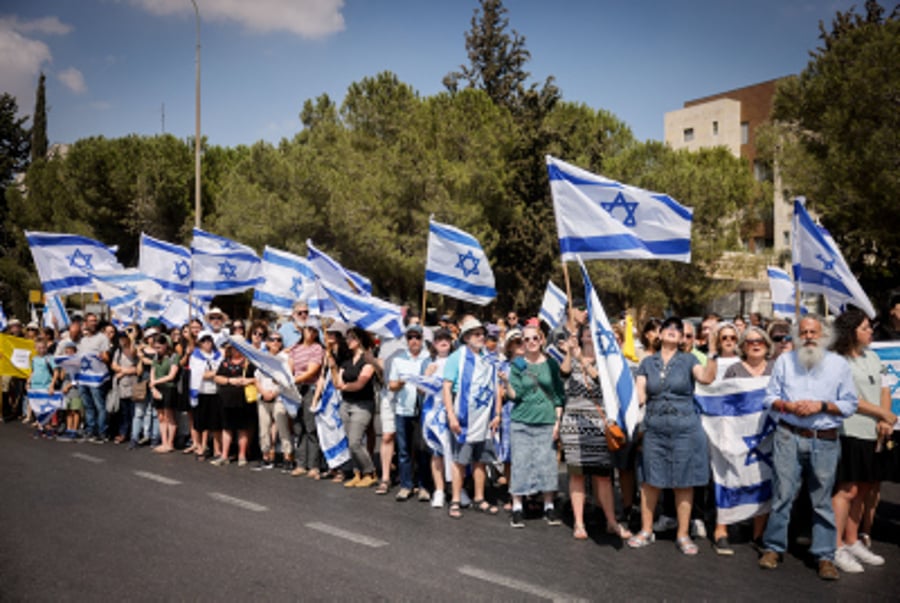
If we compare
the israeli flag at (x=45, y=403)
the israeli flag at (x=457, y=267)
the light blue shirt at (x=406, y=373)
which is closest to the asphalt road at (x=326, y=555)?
→ the light blue shirt at (x=406, y=373)

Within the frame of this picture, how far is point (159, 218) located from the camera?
36625 mm

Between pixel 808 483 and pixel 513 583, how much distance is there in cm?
229

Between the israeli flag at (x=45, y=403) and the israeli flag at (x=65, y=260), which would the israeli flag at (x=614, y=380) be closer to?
the israeli flag at (x=45, y=403)

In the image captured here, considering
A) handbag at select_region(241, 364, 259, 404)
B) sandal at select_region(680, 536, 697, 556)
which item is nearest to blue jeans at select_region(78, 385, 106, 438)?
handbag at select_region(241, 364, 259, 404)

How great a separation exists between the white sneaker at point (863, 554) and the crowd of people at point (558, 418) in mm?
14

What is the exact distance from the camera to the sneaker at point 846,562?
18.2 feet

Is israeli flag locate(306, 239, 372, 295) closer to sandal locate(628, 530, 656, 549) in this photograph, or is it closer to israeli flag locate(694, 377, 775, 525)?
sandal locate(628, 530, 656, 549)

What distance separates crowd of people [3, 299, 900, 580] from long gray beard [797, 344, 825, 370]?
1 centimetres

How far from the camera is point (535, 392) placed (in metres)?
6.90

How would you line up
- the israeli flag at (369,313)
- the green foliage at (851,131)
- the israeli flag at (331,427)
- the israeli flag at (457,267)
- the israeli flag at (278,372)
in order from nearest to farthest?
the israeli flag at (369,313)
the israeli flag at (331,427)
the israeli flag at (278,372)
the israeli flag at (457,267)
the green foliage at (851,131)

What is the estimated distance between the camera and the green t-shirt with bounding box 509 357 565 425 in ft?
22.5

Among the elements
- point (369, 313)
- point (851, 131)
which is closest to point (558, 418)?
point (369, 313)

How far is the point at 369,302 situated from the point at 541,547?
3.51 meters

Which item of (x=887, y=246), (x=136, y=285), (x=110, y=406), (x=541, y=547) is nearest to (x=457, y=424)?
(x=541, y=547)
